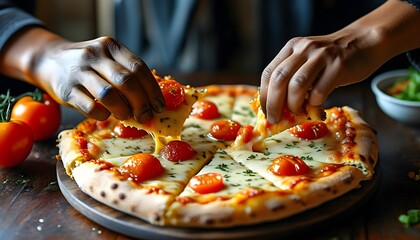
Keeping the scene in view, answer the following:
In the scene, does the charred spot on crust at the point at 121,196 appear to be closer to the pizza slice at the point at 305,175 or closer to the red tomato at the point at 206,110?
the pizza slice at the point at 305,175

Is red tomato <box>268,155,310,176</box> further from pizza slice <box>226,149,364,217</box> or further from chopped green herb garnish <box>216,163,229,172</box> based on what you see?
chopped green herb garnish <box>216,163,229,172</box>

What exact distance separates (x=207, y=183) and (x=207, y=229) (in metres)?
0.23

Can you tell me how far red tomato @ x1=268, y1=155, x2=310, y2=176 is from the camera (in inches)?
94.1

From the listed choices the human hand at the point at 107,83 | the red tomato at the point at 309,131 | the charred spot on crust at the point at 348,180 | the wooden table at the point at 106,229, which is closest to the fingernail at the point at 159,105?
the human hand at the point at 107,83

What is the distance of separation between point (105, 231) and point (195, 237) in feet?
1.22

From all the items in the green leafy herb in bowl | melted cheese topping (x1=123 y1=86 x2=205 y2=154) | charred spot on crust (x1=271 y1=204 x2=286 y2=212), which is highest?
melted cheese topping (x1=123 y1=86 x2=205 y2=154)

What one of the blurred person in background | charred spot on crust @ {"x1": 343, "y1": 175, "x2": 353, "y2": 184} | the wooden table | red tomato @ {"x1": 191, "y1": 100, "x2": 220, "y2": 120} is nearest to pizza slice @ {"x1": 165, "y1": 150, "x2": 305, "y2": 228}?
the wooden table

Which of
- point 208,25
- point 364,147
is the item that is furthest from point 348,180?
point 208,25

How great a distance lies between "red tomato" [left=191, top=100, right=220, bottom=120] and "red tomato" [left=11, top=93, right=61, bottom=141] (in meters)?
0.67

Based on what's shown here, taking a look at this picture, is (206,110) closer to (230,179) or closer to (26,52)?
(230,179)

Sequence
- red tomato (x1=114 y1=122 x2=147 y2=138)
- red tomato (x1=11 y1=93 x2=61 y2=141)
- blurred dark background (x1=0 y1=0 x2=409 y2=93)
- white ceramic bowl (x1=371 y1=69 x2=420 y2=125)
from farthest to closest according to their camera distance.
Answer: blurred dark background (x1=0 y1=0 x2=409 y2=93), white ceramic bowl (x1=371 y1=69 x2=420 y2=125), red tomato (x1=11 y1=93 x2=61 y2=141), red tomato (x1=114 y1=122 x2=147 y2=138)

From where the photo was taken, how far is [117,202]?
2.25m

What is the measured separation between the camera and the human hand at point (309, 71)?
2.38 metres

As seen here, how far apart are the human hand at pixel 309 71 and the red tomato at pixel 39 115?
112 centimetres
